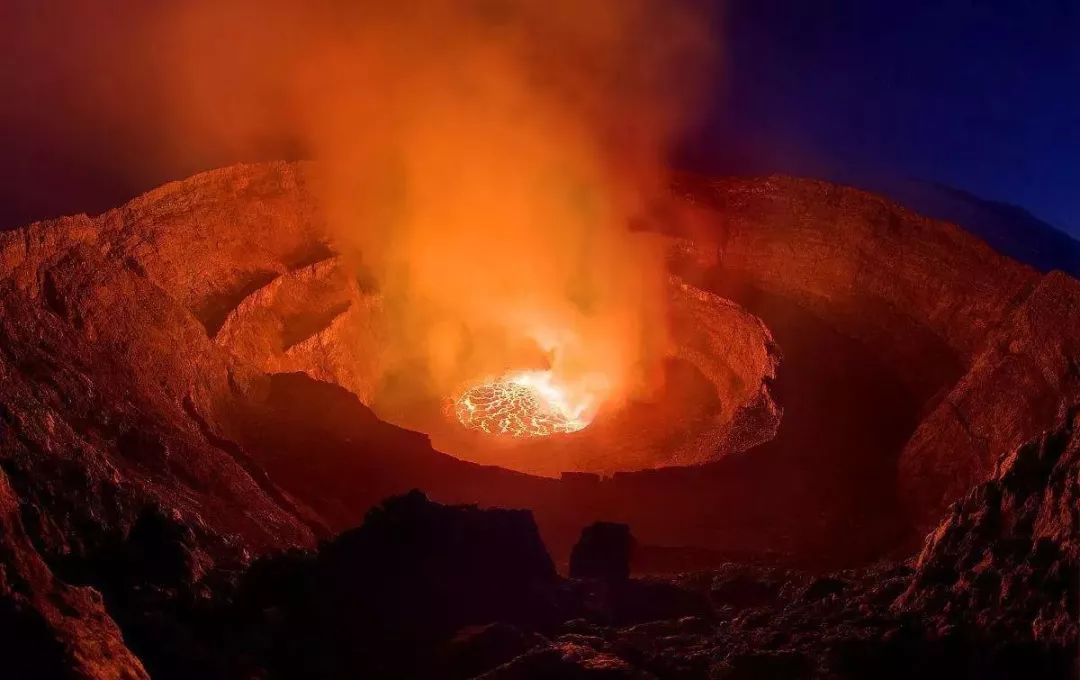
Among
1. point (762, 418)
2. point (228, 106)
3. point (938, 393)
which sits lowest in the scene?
point (762, 418)

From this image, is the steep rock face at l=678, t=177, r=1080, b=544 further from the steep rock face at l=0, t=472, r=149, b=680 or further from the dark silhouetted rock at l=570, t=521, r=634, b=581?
the steep rock face at l=0, t=472, r=149, b=680

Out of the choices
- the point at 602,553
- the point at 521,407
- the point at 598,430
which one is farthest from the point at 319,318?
the point at 602,553

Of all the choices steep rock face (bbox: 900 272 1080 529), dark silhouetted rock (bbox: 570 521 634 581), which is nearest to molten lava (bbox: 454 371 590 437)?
steep rock face (bbox: 900 272 1080 529)

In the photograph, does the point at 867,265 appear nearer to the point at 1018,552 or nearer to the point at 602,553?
the point at 602,553

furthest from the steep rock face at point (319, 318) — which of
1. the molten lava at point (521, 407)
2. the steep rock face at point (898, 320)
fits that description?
the steep rock face at point (898, 320)

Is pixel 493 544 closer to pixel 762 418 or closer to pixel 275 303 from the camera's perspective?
pixel 762 418

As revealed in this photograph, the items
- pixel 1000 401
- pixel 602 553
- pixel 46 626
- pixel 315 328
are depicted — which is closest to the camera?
pixel 46 626

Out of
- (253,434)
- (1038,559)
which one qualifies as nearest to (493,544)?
(1038,559)
